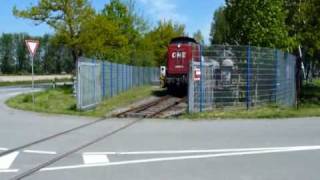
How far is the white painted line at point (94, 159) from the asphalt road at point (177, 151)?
0.02 metres

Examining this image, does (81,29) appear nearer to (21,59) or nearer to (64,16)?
(64,16)

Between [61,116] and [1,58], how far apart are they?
135576 millimetres

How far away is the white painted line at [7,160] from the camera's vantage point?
11297mm

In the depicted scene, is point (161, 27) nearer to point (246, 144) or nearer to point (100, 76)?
point (100, 76)

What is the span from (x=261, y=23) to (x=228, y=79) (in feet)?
33.3

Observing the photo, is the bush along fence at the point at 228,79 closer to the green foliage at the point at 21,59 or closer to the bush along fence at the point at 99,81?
the bush along fence at the point at 99,81

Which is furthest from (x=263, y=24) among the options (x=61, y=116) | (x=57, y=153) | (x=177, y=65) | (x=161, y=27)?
(x=161, y=27)

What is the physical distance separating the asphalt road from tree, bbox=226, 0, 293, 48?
1513 centimetres

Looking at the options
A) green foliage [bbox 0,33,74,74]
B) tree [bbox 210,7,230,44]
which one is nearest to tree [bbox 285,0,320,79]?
tree [bbox 210,7,230,44]

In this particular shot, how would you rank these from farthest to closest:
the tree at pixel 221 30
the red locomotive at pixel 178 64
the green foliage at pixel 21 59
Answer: the green foliage at pixel 21 59, the tree at pixel 221 30, the red locomotive at pixel 178 64

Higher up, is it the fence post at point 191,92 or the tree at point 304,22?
the tree at point 304,22

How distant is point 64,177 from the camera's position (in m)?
10.0

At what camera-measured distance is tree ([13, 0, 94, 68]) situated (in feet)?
161

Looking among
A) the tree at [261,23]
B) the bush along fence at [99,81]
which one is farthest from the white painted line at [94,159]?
the tree at [261,23]
